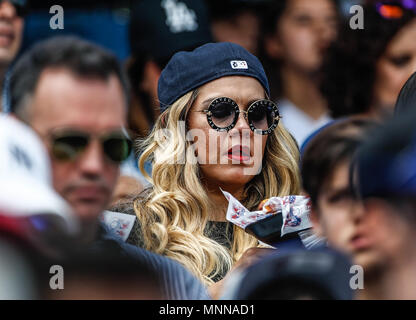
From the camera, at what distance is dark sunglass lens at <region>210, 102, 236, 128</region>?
265 cm

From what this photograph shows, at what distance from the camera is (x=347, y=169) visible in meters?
1.67

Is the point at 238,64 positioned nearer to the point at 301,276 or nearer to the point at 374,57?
the point at 374,57

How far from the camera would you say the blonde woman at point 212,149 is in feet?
8.68

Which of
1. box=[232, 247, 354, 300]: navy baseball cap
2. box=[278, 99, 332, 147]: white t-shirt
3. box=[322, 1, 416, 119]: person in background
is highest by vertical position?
box=[322, 1, 416, 119]: person in background

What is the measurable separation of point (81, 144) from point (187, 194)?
708 mm

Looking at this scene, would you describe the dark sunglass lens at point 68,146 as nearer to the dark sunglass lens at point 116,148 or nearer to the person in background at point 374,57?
the dark sunglass lens at point 116,148

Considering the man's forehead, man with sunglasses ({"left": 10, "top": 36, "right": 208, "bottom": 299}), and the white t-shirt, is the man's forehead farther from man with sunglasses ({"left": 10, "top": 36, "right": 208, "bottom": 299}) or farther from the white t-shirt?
the white t-shirt

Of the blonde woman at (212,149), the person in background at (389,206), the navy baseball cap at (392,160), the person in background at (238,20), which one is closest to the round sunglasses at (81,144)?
the blonde woman at (212,149)

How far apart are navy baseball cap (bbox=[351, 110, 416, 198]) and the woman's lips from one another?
4.27ft

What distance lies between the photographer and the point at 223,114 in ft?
8.71

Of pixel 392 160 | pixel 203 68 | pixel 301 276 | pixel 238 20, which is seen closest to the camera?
pixel 392 160

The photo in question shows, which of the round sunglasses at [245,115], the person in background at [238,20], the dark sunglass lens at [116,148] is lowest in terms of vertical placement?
the dark sunglass lens at [116,148]

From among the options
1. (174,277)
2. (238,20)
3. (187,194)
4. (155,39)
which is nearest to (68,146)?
(174,277)

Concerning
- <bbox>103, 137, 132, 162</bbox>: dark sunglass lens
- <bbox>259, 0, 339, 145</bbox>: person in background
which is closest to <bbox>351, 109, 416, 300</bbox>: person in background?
<bbox>103, 137, 132, 162</bbox>: dark sunglass lens
